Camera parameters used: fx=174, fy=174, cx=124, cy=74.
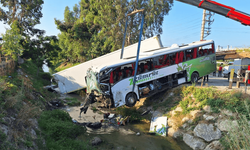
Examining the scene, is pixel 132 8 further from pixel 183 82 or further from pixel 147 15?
pixel 183 82

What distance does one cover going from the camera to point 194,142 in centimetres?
884

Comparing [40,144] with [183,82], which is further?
[183,82]

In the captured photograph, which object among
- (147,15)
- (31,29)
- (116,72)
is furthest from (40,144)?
(147,15)

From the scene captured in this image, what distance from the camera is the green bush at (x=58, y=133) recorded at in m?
6.87

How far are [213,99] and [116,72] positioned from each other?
19.7 feet

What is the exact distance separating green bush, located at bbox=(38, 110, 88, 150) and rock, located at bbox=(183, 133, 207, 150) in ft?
17.2

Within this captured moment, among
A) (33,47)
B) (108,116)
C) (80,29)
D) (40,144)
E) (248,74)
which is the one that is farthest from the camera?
(80,29)

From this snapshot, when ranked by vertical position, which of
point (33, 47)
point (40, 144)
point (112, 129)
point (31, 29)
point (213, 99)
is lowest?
point (112, 129)

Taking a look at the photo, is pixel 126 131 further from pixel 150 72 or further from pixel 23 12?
pixel 23 12

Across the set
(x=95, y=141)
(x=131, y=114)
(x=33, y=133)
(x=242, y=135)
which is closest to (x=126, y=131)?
(x=131, y=114)

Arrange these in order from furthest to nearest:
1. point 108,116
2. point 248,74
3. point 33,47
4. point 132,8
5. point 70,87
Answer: point 132,8 → point 33,47 → point 70,87 → point 108,116 → point 248,74

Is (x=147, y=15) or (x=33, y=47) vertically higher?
(x=147, y=15)

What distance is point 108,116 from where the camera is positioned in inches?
495

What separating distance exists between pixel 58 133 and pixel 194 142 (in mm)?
6591
